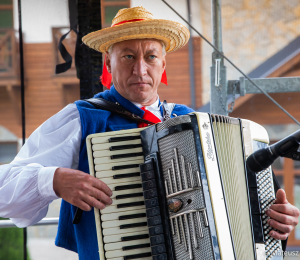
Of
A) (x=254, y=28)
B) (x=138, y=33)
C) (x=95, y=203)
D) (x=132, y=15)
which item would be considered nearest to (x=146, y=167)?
(x=95, y=203)

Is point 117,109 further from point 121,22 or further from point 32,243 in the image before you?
point 32,243

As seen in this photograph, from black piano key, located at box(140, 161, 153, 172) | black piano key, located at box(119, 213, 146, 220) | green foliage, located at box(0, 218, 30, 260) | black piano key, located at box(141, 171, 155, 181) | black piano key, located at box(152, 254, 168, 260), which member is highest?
black piano key, located at box(140, 161, 153, 172)

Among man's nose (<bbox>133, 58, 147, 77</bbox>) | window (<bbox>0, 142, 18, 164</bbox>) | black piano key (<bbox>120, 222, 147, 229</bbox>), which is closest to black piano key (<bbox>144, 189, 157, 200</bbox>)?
Answer: black piano key (<bbox>120, 222, 147, 229</bbox>)

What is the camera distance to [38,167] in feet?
4.95

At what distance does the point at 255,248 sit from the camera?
1.39m

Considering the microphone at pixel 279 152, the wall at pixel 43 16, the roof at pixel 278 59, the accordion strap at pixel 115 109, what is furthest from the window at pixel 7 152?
the microphone at pixel 279 152

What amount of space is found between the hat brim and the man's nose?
120mm

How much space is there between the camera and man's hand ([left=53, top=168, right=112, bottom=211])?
1326 mm

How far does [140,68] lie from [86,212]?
0.72 m

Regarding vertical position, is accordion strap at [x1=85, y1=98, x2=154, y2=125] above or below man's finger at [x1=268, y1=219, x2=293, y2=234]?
above

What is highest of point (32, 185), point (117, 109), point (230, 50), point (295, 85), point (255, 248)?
point (230, 50)

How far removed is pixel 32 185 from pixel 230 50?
2.04 m

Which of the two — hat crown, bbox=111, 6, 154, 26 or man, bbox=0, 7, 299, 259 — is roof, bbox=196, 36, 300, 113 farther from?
hat crown, bbox=111, 6, 154, 26

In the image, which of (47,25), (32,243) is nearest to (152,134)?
(47,25)
